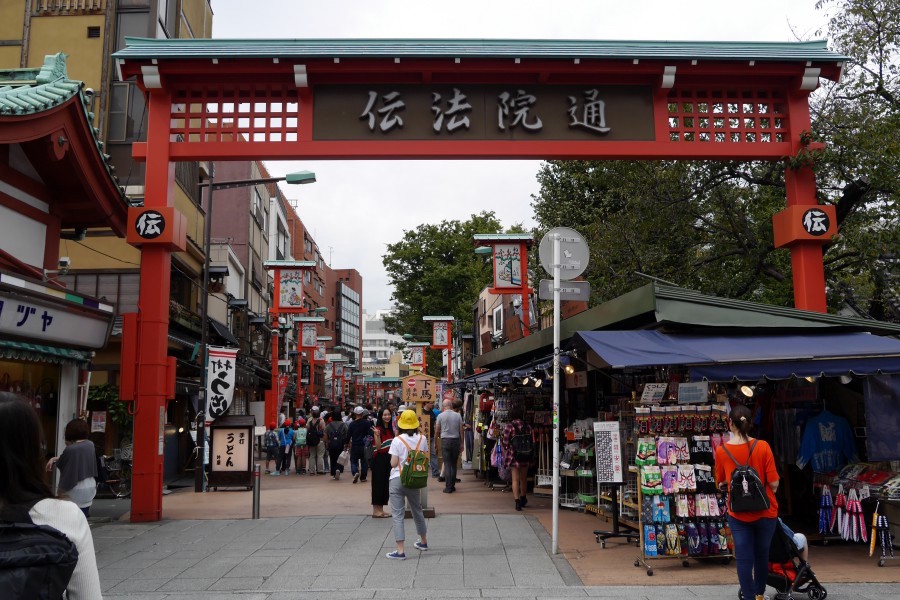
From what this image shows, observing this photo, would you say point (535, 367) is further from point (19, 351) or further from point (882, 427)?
point (19, 351)

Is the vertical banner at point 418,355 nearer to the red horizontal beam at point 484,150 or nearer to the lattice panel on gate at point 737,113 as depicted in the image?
the red horizontal beam at point 484,150

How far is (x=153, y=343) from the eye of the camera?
12484 millimetres

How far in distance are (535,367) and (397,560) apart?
3.98 m

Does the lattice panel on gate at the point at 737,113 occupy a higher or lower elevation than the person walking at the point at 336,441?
higher

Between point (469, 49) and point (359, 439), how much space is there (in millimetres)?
10033

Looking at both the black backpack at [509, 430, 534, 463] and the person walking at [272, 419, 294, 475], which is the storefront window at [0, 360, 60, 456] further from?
the person walking at [272, 419, 294, 475]

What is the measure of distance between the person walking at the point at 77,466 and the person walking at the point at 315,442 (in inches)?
550

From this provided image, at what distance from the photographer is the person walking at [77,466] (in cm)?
831

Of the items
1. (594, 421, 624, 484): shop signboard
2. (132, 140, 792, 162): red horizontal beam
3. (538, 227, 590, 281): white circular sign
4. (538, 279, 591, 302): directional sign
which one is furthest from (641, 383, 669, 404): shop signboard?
(132, 140, 792, 162): red horizontal beam

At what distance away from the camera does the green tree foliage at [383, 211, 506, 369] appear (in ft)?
161

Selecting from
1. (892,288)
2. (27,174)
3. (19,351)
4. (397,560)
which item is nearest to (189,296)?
(27,174)

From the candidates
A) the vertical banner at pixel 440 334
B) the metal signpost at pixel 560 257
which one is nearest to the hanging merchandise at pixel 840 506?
the metal signpost at pixel 560 257

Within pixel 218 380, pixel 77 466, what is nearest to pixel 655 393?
pixel 77 466

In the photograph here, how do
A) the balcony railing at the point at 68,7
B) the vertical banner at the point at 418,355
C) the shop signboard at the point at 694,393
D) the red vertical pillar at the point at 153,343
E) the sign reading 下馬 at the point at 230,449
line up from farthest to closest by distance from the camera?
the vertical banner at the point at 418,355 → the balcony railing at the point at 68,7 → the sign reading 下馬 at the point at 230,449 → the red vertical pillar at the point at 153,343 → the shop signboard at the point at 694,393
